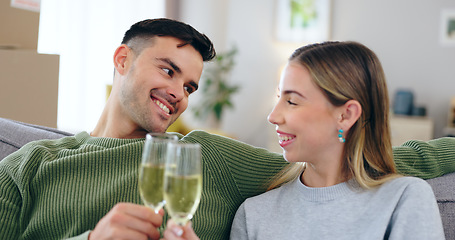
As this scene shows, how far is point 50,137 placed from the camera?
1798 millimetres

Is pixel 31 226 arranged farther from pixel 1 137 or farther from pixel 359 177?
pixel 359 177

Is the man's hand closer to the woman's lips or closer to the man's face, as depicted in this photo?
the woman's lips

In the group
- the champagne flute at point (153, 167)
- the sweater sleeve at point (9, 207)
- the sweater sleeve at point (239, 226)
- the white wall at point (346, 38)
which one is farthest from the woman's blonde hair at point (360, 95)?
the white wall at point (346, 38)

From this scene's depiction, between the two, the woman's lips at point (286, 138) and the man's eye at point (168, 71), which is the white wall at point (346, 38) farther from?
the woman's lips at point (286, 138)

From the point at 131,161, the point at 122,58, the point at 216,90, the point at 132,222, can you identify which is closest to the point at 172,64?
the point at 122,58

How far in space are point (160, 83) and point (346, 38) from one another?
5.17 metres

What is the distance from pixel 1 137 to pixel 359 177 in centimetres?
122

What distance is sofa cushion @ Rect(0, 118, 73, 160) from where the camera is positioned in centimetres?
175

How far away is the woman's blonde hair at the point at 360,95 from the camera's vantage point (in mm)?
1357

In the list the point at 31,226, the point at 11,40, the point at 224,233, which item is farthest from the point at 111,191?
the point at 11,40

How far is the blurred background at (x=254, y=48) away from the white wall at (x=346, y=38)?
1 cm

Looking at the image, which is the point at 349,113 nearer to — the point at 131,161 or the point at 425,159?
the point at 425,159

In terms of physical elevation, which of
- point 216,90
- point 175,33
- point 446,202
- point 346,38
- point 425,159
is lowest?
point 446,202

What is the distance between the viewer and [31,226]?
1410 mm
